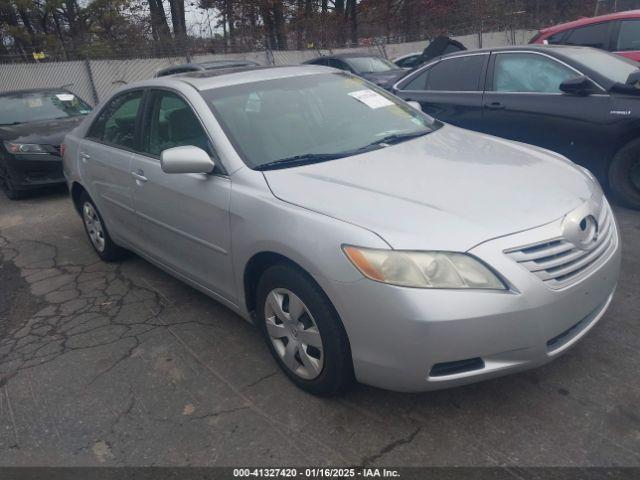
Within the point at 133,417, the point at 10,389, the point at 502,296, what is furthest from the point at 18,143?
the point at 502,296

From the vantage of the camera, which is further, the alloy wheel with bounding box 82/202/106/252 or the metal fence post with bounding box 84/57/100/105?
the metal fence post with bounding box 84/57/100/105

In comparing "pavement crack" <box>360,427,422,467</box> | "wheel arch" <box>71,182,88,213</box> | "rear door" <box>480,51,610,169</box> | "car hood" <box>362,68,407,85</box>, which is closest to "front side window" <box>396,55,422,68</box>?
"car hood" <box>362,68,407,85</box>

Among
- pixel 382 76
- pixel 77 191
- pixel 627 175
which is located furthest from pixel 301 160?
pixel 382 76

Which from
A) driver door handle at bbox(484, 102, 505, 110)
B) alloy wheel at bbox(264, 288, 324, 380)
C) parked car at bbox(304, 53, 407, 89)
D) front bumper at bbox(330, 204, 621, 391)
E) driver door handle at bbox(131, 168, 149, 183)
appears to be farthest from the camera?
parked car at bbox(304, 53, 407, 89)

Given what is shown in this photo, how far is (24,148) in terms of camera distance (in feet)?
23.8

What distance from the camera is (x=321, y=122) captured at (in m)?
3.45

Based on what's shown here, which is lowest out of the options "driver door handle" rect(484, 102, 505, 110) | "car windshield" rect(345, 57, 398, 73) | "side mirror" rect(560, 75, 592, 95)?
"car windshield" rect(345, 57, 398, 73)

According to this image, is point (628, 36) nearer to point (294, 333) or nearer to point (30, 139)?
point (294, 333)

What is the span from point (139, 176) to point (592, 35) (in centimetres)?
697

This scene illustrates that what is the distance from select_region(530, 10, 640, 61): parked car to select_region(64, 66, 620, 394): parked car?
5.31 m

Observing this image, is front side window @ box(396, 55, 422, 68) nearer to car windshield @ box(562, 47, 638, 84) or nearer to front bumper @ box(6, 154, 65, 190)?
car windshield @ box(562, 47, 638, 84)

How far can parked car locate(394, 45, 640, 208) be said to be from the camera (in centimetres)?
494

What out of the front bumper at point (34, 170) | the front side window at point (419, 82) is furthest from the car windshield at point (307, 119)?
the front bumper at point (34, 170)

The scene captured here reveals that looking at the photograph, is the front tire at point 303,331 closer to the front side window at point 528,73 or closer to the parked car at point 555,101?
the parked car at point 555,101
